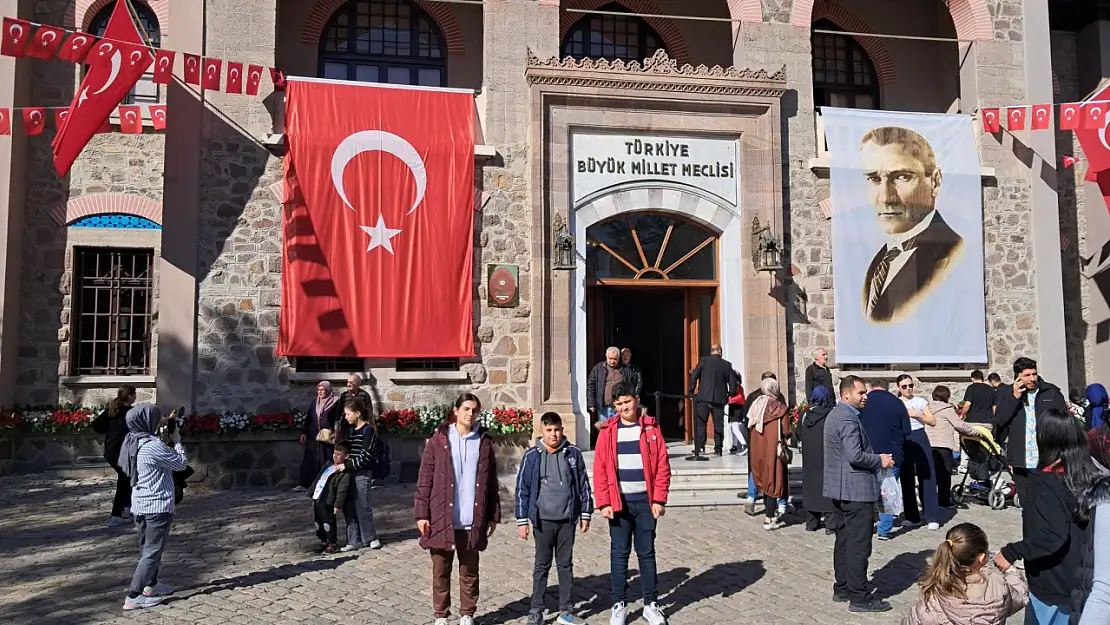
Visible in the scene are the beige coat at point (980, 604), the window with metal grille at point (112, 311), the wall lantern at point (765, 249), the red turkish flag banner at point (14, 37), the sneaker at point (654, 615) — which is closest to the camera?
the beige coat at point (980, 604)

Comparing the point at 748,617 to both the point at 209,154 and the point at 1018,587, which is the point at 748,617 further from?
the point at 209,154

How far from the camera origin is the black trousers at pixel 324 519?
788 cm

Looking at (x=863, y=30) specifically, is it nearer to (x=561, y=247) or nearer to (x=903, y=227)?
(x=903, y=227)

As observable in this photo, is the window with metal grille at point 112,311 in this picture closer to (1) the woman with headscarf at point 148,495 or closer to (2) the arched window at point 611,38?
(1) the woman with headscarf at point 148,495

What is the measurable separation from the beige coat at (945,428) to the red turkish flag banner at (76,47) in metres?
11.4

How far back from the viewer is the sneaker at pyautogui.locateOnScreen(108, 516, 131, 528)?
895cm

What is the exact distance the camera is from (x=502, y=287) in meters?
12.8

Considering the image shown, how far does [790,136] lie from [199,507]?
10.4 metres

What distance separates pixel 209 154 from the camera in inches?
480

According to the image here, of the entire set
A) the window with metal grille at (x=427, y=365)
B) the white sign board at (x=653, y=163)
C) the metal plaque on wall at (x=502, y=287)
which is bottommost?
the window with metal grille at (x=427, y=365)

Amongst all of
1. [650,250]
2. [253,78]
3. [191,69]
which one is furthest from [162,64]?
[650,250]

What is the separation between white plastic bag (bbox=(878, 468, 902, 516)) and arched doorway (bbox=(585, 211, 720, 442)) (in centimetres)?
474

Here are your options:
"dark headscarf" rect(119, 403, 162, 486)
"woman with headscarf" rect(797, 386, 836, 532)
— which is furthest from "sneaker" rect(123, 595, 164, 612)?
"woman with headscarf" rect(797, 386, 836, 532)

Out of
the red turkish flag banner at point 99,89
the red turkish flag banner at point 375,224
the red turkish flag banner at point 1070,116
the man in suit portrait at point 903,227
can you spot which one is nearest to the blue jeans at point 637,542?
the red turkish flag banner at point 375,224
